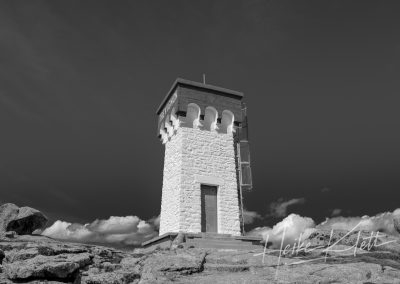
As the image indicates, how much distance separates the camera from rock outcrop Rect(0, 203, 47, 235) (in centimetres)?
1703

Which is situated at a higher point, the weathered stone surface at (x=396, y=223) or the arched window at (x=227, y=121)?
the arched window at (x=227, y=121)

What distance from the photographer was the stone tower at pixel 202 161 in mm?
17125

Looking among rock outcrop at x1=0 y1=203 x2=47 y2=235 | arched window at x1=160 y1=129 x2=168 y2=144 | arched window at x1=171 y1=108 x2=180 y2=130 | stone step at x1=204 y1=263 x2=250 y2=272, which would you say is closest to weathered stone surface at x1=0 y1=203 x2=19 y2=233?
rock outcrop at x1=0 y1=203 x2=47 y2=235

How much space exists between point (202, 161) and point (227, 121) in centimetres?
324

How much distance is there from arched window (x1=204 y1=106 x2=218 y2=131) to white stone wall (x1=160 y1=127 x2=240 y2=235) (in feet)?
1.19

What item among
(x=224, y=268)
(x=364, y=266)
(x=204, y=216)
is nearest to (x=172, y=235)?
(x=204, y=216)

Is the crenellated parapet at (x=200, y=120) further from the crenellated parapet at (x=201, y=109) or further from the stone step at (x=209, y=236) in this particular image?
the stone step at (x=209, y=236)

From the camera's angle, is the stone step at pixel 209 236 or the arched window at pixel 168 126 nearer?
the stone step at pixel 209 236

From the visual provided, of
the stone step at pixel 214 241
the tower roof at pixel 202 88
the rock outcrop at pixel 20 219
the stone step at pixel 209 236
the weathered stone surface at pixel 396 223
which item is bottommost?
the stone step at pixel 214 241

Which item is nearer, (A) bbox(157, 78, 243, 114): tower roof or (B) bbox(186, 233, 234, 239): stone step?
(B) bbox(186, 233, 234, 239): stone step

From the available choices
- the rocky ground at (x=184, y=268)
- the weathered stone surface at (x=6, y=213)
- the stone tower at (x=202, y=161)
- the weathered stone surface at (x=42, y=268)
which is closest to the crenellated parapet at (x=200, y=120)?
the stone tower at (x=202, y=161)

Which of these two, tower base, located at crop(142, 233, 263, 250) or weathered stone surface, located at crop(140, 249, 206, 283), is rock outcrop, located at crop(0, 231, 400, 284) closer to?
weathered stone surface, located at crop(140, 249, 206, 283)

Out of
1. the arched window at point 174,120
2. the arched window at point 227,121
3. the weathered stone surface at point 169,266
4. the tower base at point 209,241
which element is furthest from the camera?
the arched window at point 227,121

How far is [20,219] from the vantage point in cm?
1722
